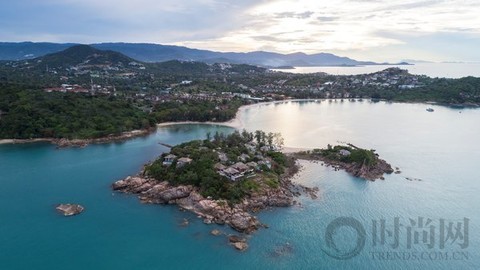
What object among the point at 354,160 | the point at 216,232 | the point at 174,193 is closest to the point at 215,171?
the point at 174,193

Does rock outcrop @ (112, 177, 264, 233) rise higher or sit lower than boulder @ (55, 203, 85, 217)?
higher

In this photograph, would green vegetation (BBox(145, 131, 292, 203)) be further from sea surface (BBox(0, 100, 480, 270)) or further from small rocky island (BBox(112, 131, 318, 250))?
sea surface (BBox(0, 100, 480, 270))

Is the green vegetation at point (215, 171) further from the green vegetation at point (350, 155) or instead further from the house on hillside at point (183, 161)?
the green vegetation at point (350, 155)

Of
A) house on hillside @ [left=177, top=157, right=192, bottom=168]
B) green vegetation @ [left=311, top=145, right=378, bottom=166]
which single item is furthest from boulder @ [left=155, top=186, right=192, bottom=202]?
green vegetation @ [left=311, top=145, right=378, bottom=166]

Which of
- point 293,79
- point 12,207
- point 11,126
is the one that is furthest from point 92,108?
point 293,79

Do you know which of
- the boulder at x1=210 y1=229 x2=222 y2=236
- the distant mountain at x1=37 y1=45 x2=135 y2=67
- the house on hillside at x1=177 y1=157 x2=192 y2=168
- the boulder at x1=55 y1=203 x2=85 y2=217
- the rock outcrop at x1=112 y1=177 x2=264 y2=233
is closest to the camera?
the boulder at x1=210 y1=229 x2=222 y2=236

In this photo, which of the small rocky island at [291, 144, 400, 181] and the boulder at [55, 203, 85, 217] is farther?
the small rocky island at [291, 144, 400, 181]
